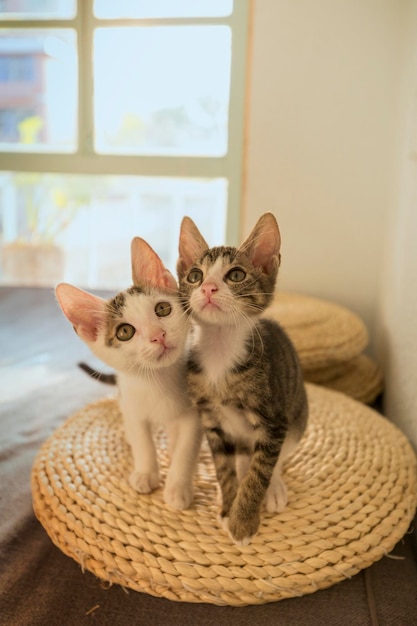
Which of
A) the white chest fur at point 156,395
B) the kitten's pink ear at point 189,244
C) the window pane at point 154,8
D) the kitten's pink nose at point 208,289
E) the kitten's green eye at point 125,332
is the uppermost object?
the window pane at point 154,8

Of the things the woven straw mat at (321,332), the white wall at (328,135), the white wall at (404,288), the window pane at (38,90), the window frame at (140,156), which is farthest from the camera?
the window pane at (38,90)

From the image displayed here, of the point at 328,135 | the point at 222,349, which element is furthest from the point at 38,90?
the point at 222,349

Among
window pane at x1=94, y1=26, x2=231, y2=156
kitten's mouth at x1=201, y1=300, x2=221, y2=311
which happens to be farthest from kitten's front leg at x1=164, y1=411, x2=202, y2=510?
window pane at x1=94, y1=26, x2=231, y2=156

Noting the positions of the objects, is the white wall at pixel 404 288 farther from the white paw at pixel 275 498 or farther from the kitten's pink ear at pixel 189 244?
the kitten's pink ear at pixel 189 244

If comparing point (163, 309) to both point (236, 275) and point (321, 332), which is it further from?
point (321, 332)

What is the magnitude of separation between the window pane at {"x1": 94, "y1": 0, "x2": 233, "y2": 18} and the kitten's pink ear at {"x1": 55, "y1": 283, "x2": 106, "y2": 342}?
5.70 ft

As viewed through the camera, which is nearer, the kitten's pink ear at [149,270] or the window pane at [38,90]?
the kitten's pink ear at [149,270]

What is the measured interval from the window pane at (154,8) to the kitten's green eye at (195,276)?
170cm

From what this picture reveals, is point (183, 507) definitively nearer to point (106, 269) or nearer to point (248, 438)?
point (248, 438)

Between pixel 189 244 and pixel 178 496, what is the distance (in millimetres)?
399

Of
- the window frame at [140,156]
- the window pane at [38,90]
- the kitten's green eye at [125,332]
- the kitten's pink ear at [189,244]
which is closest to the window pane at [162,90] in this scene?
the window frame at [140,156]

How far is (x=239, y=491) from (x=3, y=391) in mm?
945

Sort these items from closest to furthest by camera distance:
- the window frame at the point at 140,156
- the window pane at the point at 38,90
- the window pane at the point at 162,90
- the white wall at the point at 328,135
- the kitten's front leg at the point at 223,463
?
the kitten's front leg at the point at 223,463 < the white wall at the point at 328,135 < the window frame at the point at 140,156 < the window pane at the point at 162,90 < the window pane at the point at 38,90

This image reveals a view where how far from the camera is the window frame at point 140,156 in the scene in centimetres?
194
